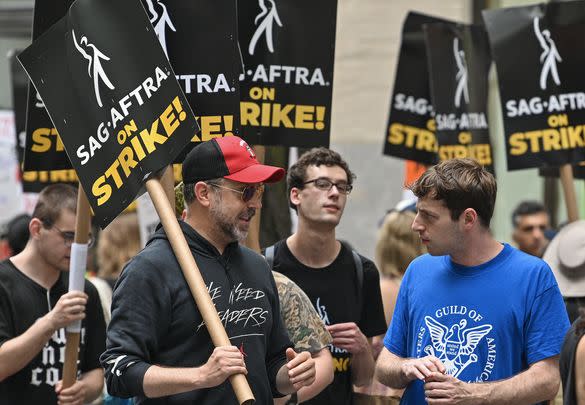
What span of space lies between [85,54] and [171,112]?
0.45m

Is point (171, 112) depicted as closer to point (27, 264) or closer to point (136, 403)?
point (136, 403)

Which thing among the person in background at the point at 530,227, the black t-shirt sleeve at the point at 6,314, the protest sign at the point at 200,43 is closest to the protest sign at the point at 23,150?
the black t-shirt sleeve at the point at 6,314

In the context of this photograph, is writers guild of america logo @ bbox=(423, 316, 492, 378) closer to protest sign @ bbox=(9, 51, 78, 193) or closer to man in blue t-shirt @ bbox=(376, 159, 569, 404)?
man in blue t-shirt @ bbox=(376, 159, 569, 404)

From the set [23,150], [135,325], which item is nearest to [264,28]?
[23,150]

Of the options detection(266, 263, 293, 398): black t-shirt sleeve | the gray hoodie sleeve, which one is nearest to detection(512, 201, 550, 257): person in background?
detection(266, 263, 293, 398): black t-shirt sleeve

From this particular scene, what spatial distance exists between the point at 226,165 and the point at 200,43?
105 centimetres

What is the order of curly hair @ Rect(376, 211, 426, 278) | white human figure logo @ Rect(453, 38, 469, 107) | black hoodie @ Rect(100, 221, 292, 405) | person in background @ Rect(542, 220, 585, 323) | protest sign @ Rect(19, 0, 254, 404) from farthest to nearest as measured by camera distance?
white human figure logo @ Rect(453, 38, 469, 107)
curly hair @ Rect(376, 211, 426, 278)
person in background @ Rect(542, 220, 585, 323)
protest sign @ Rect(19, 0, 254, 404)
black hoodie @ Rect(100, 221, 292, 405)

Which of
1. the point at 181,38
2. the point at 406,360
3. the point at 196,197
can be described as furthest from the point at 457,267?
the point at 181,38

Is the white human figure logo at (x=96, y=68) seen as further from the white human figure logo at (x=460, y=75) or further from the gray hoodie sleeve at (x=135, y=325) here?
the white human figure logo at (x=460, y=75)

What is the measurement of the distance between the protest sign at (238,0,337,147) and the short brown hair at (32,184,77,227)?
3.23 ft

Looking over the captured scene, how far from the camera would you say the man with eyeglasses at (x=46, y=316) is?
607cm

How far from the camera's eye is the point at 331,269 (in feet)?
21.0

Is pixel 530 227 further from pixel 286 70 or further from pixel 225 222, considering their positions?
pixel 225 222

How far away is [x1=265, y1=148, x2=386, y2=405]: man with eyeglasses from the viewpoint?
6.32 metres
